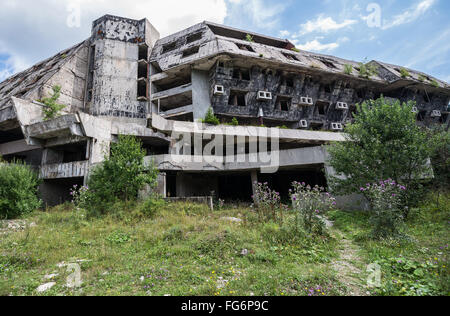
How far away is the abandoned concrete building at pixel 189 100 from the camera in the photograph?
52.9 feet

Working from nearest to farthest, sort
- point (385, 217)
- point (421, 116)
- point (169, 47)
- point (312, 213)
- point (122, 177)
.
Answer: point (385, 217), point (312, 213), point (122, 177), point (169, 47), point (421, 116)

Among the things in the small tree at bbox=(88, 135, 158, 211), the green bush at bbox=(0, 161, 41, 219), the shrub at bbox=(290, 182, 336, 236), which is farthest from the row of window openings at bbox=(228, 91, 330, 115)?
the green bush at bbox=(0, 161, 41, 219)

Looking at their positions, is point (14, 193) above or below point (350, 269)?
above

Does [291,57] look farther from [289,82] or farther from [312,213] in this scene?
[312,213]

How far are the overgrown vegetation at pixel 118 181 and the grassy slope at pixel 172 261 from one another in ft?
→ 8.95

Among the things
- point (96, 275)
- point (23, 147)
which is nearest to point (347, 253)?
point (96, 275)

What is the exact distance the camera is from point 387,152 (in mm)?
9547

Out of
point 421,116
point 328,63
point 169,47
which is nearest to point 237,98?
point 169,47

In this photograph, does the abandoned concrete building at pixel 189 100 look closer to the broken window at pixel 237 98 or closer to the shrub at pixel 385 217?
the broken window at pixel 237 98

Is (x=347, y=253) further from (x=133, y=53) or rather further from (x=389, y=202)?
(x=133, y=53)

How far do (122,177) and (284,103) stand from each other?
1945cm

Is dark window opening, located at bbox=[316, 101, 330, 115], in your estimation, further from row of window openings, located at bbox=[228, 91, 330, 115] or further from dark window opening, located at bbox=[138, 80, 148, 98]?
dark window opening, located at bbox=[138, 80, 148, 98]
